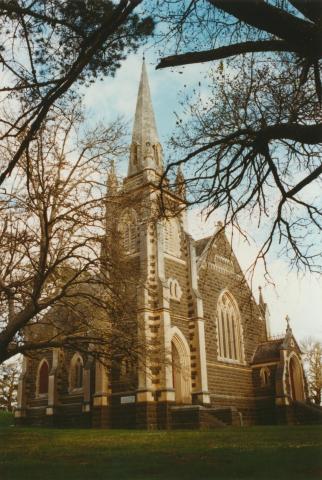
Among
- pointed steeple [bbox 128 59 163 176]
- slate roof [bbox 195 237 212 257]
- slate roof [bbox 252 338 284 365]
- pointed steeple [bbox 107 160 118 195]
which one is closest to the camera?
pointed steeple [bbox 107 160 118 195]

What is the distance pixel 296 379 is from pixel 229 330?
5356 mm

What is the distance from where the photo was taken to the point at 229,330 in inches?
1235

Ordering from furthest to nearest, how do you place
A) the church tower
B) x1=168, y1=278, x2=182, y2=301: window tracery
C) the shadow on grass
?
x1=168, y1=278, x2=182, y2=301: window tracery, the church tower, the shadow on grass

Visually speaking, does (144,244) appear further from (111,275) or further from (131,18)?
(131,18)

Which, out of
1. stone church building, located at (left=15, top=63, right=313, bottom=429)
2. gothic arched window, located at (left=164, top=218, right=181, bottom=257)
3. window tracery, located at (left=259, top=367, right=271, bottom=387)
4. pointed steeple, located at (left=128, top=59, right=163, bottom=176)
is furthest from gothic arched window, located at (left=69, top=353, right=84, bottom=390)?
pointed steeple, located at (left=128, top=59, right=163, bottom=176)

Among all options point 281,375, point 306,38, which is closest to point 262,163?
point 306,38

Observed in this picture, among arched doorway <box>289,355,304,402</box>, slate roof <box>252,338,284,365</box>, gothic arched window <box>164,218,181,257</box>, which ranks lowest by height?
arched doorway <box>289,355,304,402</box>

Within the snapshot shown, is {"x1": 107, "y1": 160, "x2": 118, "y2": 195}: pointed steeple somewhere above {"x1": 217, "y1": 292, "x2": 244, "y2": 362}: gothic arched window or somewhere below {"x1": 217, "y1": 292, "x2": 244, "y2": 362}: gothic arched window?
above

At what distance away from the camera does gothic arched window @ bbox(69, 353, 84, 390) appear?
30.9m

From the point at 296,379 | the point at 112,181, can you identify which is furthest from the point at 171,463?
the point at 296,379

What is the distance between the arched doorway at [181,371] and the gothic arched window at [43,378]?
10759 millimetres

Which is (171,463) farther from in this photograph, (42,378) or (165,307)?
(42,378)

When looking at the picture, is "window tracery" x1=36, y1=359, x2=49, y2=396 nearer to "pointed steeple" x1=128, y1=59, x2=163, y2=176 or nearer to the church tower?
the church tower

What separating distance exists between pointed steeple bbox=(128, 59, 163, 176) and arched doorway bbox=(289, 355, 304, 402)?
15151 millimetres
